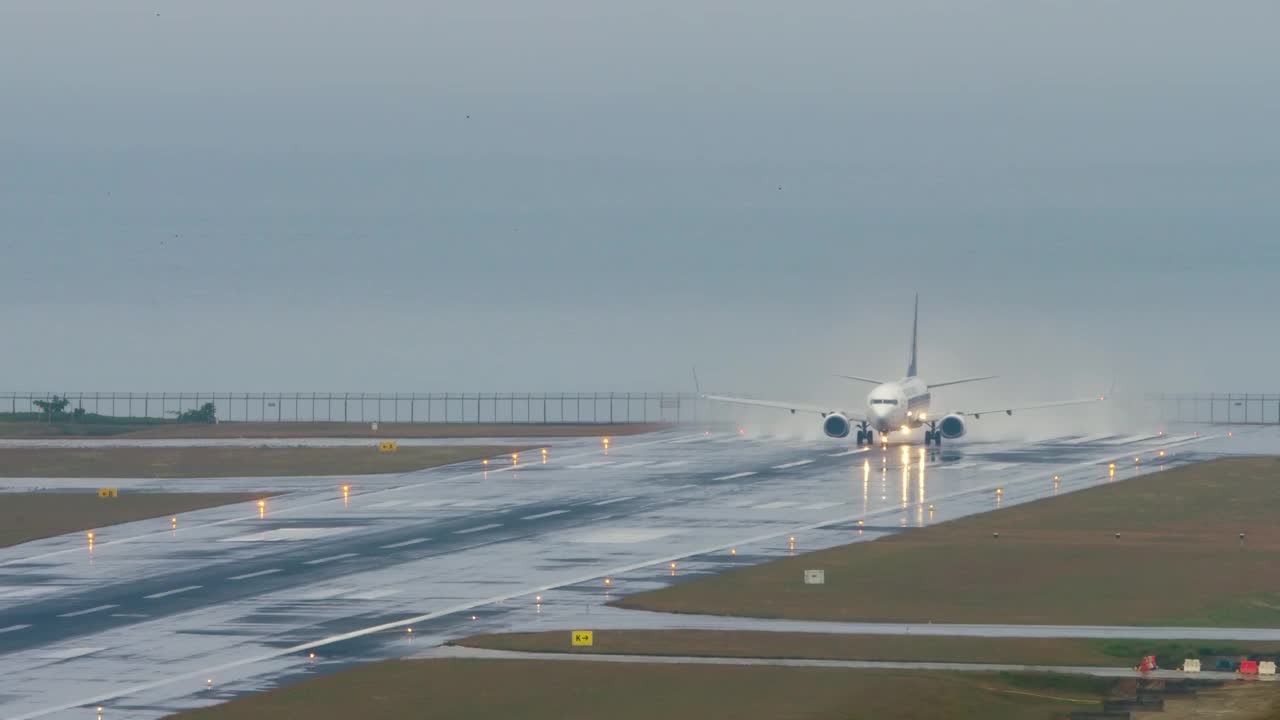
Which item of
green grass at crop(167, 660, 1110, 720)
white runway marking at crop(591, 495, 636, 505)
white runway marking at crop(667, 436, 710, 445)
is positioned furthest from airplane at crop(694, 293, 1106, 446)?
green grass at crop(167, 660, 1110, 720)

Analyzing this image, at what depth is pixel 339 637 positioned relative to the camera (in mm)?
47438

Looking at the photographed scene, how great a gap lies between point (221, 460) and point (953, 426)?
163 feet

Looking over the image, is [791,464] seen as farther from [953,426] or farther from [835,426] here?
[953,426]

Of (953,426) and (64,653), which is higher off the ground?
(953,426)

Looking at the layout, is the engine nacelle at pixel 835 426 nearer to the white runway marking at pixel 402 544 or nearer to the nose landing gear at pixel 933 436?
the nose landing gear at pixel 933 436

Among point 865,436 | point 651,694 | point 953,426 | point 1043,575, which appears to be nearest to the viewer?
point 651,694

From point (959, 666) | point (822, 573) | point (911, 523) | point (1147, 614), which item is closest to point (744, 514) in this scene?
point (911, 523)

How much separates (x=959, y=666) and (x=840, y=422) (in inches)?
3329

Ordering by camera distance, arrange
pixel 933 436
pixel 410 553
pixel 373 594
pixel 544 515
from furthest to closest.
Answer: pixel 933 436, pixel 544 515, pixel 410 553, pixel 373 594

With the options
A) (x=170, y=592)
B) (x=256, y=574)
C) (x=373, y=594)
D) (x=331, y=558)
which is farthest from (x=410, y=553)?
Result: (x=170, y=592)

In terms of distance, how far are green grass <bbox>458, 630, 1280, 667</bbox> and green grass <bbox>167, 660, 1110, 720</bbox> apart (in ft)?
6.66

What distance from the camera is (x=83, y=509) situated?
85000mm

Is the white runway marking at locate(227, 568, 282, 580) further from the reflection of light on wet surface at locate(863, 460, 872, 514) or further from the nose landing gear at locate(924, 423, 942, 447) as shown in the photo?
the nose landing gear at locate(924, 423, 942, 447)

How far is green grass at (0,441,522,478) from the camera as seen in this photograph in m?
108
